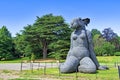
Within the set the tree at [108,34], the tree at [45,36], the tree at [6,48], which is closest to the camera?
the tree at [45,36]

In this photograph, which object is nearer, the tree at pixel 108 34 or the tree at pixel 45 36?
the tree at pixel 45 36

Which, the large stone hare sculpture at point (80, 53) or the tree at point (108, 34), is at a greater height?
the tree at point (108, 34)

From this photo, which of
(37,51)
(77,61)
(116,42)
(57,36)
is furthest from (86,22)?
(116,42)

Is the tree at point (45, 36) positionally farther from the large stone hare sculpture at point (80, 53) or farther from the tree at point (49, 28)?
the large stone hare sculpture at point (80, 53)

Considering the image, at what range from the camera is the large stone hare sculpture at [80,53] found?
18891 millimetres

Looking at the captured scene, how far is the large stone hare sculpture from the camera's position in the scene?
744 inches

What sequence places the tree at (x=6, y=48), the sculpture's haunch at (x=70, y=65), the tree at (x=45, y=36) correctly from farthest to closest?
1. the tree at (x=6, y=48)
2. the tree at (x=45, y=36)
3. the sculpture's haunch at (x=70, y=65)

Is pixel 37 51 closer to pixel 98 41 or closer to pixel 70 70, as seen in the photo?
pixel 98 41

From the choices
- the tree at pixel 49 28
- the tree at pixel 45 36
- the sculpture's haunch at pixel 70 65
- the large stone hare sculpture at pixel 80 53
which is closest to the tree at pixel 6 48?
the tree at pixel 45 36

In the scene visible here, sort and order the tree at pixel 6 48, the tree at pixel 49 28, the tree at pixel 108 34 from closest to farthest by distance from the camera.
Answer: the tree at pixel 49 28
the tree at pixel 6 48
the tree at pixel 108 34

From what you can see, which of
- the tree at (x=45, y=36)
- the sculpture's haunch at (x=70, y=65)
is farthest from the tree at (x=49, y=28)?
the sculpture's haunch at (x=70, y=65)

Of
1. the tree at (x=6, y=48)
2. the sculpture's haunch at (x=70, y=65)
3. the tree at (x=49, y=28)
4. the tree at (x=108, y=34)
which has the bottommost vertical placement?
the sculpture's haunch at (x=70, y=65)

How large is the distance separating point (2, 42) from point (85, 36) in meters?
43.4

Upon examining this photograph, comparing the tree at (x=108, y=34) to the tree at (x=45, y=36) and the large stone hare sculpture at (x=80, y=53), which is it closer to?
the tree at (x=45, y=36)
